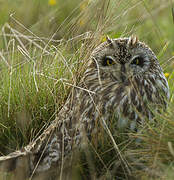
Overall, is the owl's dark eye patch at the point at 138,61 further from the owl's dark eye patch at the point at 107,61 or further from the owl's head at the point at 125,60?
the owl's dark eye patch at the point at 107,61

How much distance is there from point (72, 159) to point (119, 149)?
0.30 meters

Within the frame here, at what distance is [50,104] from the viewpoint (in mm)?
3006

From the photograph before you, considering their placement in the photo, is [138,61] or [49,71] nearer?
[138,61]

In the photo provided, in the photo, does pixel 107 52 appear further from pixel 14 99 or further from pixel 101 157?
pixel 14 99

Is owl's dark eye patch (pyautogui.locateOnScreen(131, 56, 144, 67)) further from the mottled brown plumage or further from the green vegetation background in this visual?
the green vegetation background

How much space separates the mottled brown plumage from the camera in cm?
260

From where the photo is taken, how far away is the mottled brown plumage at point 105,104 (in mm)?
2598

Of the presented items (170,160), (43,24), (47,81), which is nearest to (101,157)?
(170,160)

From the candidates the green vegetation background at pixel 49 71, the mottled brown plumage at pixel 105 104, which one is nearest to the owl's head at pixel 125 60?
the mottled brown plumage at pixel 105 104

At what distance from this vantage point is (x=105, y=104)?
264 cm

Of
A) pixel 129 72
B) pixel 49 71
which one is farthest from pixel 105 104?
pixel 49 71

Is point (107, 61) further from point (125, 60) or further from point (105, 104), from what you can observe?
point (105, 104)

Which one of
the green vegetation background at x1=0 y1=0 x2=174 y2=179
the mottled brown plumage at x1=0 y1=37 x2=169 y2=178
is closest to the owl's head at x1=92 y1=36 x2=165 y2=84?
the mottled brown plumage at x1=0 y1=37 x2=169 y2=178

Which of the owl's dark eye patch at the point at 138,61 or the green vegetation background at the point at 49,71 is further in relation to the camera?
the green vegetation background at the point at 49,71
